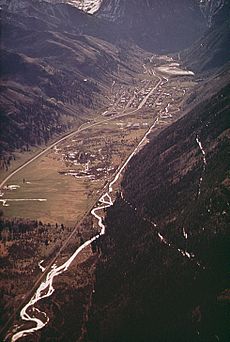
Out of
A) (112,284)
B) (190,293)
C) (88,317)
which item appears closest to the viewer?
(190,293)

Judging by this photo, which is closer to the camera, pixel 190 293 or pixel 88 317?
pixel 190 293

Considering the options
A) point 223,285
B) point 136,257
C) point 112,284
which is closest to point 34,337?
point 112,284

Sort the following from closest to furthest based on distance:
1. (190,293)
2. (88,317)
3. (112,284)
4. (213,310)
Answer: (213,310) < (190,293) < (88,317) < (112,284)

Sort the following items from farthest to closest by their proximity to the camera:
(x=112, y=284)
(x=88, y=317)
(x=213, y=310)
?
(x=112, y=284)
(x=88, y=317)
(x=213, y=310)

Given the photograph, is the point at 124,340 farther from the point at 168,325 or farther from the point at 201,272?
the point at 201,272

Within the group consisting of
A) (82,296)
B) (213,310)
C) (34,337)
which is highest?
(82,296)

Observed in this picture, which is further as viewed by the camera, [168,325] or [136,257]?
[136,257]

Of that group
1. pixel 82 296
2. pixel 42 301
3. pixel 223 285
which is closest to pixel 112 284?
pixel 82 296

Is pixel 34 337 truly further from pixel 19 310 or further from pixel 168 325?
pixel 168 325

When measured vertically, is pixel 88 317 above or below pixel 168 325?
above
